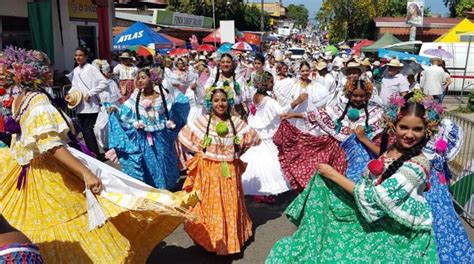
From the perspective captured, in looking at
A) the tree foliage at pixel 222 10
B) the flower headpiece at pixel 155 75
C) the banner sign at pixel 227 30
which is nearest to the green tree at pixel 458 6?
the tree foliage at pixel 222 10

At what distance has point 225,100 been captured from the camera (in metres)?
4.67

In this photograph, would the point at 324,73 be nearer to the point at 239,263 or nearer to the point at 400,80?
the point at 400,80

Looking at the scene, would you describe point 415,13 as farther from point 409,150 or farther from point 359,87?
point 409,150

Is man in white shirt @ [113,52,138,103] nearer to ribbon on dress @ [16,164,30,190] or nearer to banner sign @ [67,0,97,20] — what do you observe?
banner sign @ [67,0,97,20]

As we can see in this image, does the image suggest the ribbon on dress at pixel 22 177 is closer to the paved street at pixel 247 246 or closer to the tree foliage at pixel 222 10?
the paved street at pixel 247 246

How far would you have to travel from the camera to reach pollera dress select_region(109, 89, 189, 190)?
5648 mm

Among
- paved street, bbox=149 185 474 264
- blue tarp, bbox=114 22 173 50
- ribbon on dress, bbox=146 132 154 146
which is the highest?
blue tarp, bbox=114 22 173 50

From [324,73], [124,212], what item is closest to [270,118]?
[124,212]

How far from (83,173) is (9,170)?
0.66 meters

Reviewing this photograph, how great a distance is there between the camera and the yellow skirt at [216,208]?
14.5 feet

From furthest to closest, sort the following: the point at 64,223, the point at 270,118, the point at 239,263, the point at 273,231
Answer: the point at 270,118
the point at 273,231
the point at 239,263
the point at 64,223

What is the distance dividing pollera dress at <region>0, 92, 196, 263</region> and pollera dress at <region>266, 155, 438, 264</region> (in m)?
0.98

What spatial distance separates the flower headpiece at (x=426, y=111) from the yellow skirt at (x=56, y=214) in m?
1.88

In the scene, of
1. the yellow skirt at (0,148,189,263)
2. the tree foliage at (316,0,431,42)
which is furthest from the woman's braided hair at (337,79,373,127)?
the tree foliage at (316,0,431,42)
